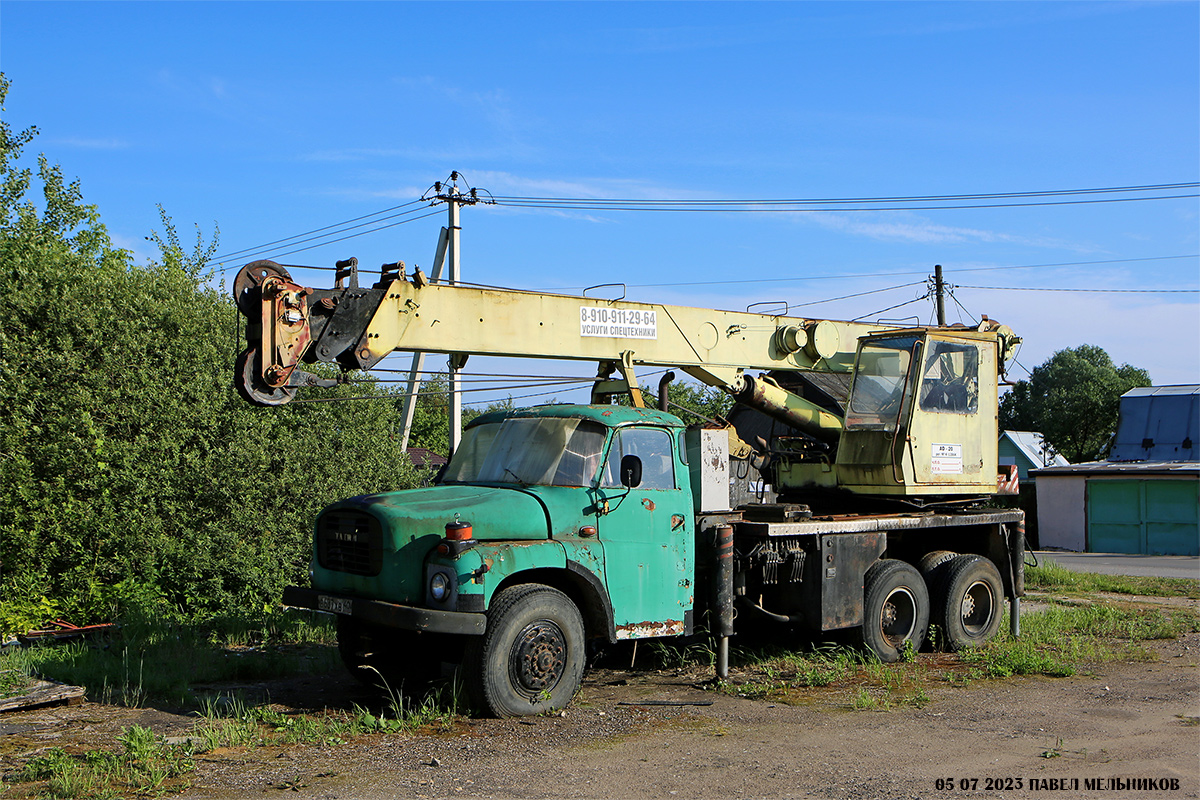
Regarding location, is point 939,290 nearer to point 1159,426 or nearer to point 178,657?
point 1159,426

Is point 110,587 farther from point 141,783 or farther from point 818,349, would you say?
point 818,349

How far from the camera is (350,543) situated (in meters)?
8.00

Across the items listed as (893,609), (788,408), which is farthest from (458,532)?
(893,609)

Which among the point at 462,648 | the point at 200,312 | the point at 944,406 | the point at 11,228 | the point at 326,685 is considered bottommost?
the point at 326,685

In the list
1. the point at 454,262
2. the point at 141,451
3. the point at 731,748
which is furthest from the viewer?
the point at 454,262

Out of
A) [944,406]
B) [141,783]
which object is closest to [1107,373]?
[944,406]

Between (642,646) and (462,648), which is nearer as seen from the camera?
(462,648)

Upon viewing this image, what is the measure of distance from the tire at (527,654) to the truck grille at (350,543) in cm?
104

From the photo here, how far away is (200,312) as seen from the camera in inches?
529

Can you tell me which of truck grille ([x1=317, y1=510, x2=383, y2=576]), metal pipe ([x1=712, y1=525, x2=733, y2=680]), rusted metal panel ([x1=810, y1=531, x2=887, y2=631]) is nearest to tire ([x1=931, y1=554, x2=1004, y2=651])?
rusted metal panel ([x1=810, y1=531, x2=887, y2=631])

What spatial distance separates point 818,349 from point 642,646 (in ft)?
12.3

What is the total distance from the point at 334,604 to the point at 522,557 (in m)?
1.54

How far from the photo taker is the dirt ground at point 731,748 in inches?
236

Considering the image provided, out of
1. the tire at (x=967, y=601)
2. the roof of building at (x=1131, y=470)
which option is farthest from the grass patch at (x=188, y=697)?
the roof of building at (x=1131, y=470)
